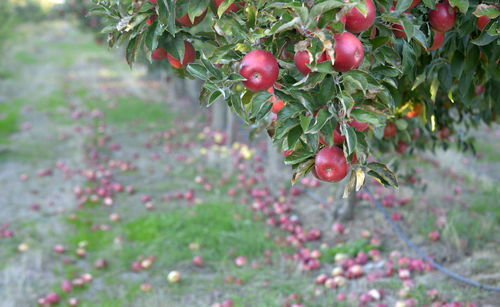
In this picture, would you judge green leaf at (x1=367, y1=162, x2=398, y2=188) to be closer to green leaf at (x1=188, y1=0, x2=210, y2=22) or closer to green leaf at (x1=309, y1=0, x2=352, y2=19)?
green leaf at (x1=309, y1=0, x2=352, y2=19)

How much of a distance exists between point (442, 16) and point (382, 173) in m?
0.60

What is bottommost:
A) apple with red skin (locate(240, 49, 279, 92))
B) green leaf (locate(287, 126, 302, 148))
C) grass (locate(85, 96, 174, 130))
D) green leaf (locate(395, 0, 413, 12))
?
grass (locate(85, 96, 174, 130))

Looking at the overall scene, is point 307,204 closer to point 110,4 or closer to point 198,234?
point 198,234

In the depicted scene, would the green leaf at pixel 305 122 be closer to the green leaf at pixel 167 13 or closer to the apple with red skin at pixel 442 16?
the green leaf at pixel 167 13

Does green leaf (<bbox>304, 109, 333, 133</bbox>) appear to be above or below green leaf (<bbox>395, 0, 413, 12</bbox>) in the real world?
below

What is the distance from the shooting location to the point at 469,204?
14.7ft

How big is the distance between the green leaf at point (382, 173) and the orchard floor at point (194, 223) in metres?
1.85

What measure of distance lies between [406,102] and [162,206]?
3.53 m

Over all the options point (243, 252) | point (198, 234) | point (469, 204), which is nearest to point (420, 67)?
point (243, 252)

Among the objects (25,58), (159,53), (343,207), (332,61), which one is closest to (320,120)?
(332,61)

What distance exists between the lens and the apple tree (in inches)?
43.4

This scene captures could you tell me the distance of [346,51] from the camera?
3.57ft

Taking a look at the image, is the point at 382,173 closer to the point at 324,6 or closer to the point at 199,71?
the point at 324,6

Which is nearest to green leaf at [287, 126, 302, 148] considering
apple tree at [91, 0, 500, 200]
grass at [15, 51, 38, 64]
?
apple tree at [91, 0, 500, 200]
